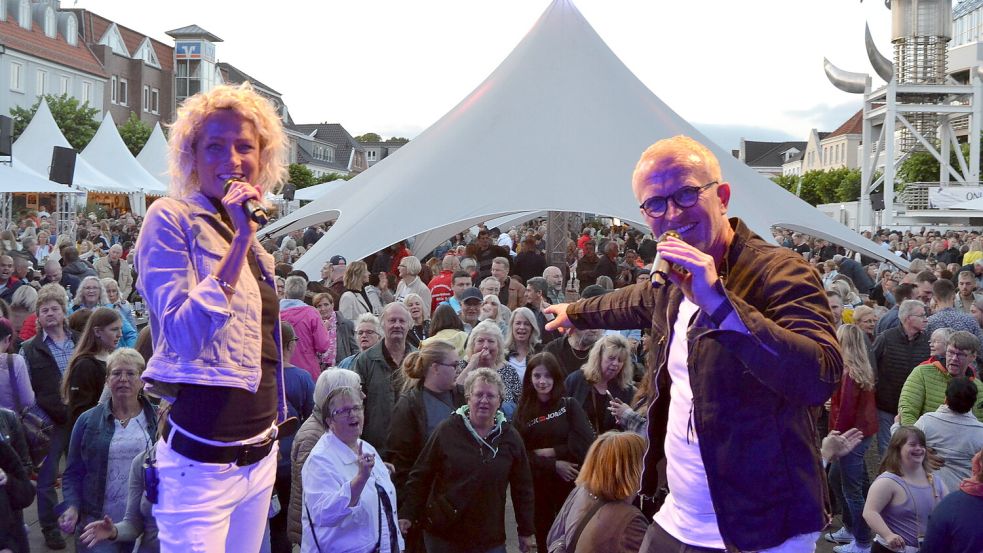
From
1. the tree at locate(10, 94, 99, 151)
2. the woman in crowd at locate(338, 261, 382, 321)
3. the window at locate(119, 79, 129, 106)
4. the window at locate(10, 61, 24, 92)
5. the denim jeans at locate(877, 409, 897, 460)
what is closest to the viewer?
the denim jeans at locate(877, 409, 897, 460)

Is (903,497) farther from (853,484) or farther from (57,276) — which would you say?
(57,276)

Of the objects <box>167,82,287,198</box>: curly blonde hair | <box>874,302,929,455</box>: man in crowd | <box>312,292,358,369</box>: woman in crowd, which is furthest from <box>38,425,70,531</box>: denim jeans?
<box>874,302,929,455</box>: man in crowd

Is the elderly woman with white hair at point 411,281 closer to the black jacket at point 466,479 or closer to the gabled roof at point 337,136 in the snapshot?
the black jacket at point 466,479

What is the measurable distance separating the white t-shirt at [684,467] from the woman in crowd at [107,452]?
3.80 meters

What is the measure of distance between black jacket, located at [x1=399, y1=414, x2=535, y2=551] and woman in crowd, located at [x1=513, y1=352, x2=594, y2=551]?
2.01 feet

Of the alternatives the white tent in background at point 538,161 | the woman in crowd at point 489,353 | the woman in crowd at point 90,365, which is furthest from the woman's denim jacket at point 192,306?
the white tent in background at point 538,161

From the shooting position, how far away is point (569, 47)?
15.1 metres

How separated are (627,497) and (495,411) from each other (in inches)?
50.1

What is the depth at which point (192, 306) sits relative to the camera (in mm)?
2078

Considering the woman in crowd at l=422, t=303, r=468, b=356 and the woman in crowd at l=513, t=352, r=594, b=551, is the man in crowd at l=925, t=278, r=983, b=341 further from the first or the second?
the woman in crowd at l=422, t=303, r=468, b=356

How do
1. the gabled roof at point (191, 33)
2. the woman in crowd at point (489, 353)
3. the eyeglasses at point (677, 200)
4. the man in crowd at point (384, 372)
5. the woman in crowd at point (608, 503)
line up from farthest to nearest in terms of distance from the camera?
the gabled roof at point (191, 33) → the woman in crowd at point (489, 353) → the man in crowd at point (384, 372) → the woman in crowd at point (608, 503) → the eyeglasses at point (677, 200)

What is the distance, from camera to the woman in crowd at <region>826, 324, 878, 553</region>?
7512mm

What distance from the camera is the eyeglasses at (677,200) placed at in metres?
2.34

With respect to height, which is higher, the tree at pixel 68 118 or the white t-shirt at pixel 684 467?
the tree at pixel 68 118
